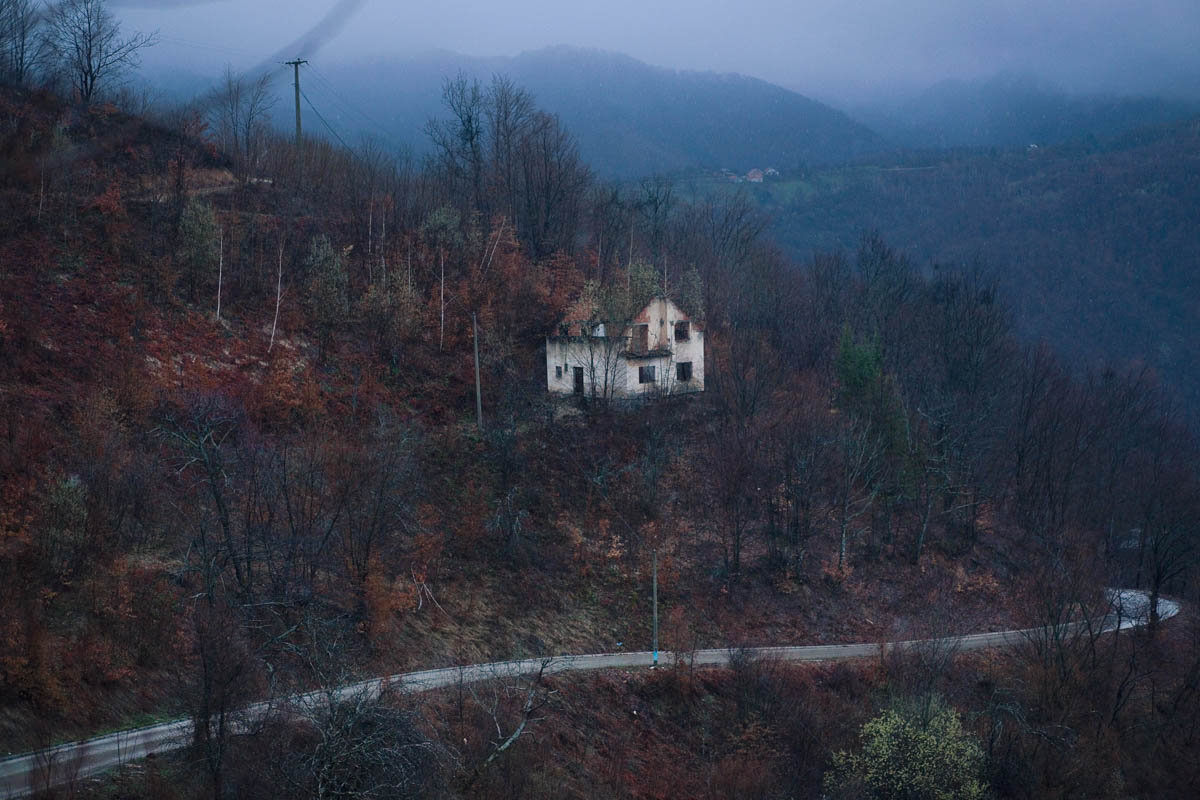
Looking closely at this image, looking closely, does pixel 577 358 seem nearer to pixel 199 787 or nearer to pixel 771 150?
pixel 199 787

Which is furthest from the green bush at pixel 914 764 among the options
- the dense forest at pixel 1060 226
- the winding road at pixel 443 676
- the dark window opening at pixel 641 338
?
the dense forest at pixel 1060 226

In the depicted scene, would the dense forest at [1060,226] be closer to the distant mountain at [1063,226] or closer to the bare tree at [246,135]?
the distant mountain at [1063,226]

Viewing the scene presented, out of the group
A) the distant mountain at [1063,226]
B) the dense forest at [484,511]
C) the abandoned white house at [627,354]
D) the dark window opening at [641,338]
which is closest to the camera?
the dense forest at [484,511]

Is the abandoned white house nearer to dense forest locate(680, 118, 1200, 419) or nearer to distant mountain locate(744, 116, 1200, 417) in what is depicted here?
dense forest locate(680, 118, 1200, 419)

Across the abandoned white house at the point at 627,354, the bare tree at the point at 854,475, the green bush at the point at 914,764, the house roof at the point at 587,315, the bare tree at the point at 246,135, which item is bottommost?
the green bush at the point at 914,764

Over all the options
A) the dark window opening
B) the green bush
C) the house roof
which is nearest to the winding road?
the green bush
